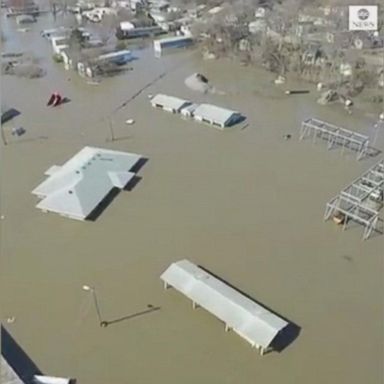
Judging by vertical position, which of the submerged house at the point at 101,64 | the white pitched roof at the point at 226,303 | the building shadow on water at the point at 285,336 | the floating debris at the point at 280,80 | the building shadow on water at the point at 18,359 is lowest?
the building shadow on water at the point at 285,336

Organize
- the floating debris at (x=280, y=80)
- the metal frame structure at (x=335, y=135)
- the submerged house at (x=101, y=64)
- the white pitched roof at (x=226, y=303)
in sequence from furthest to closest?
the submerged house at (x=101, y=64) → the floating debris at (x=280, y=80) → the metal frame structure at (x=335, y=135) → the white pitched roof at (x=226, y=303)

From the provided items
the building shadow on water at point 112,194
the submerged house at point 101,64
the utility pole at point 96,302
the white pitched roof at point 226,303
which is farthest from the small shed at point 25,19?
the white pitched roof at point 226,303

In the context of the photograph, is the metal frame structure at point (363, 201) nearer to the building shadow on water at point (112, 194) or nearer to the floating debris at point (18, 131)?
the building shadow on water at point (112, 194)

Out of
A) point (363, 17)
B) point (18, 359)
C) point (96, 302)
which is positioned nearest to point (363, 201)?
point (96, 302)

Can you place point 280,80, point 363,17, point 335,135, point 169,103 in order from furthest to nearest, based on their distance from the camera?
point 363,17
point 280,80
point 169,103
point 335,135

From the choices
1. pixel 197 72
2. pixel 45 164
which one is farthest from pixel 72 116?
pixel 197 72

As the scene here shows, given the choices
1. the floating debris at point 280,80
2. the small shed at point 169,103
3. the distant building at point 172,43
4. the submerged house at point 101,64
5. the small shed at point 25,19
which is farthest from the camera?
the small shed at point 25,19

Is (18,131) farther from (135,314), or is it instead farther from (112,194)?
(135,314)
